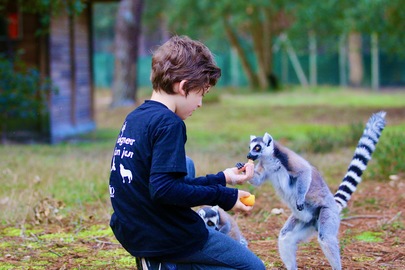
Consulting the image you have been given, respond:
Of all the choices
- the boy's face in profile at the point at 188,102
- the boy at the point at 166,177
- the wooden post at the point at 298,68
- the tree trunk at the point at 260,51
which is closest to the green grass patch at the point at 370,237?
the boy at the point at 166,177

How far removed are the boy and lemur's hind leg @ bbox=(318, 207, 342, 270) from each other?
4.03 feet

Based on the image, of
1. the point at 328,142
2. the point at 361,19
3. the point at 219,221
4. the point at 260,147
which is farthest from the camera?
the point at 361,19

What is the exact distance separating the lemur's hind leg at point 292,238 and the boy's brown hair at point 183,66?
62.1 inches

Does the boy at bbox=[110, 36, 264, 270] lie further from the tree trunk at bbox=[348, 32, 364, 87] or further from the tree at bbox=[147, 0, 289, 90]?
the tree trunk at bbox=[348, 32, 364, 87]

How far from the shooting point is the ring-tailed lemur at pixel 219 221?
5.26 metres

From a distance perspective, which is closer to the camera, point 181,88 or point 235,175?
point 181,88

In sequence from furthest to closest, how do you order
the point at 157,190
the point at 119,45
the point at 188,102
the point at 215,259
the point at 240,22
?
the point at 240,22 → the point at 119,45 → the point at 215,259 → the point at 188,102 → the point at 157,190

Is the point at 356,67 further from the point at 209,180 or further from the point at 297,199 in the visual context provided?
the point at 209,180

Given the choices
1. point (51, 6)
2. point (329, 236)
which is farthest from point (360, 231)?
point (51, 6)

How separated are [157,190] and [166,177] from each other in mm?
80

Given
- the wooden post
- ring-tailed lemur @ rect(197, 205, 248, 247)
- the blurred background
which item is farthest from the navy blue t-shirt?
the wooden post

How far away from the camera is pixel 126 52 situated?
885 inches

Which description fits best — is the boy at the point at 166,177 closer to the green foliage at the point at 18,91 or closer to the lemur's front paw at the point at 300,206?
the lemur's front paw at the point at 300,206

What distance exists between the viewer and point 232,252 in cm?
379
